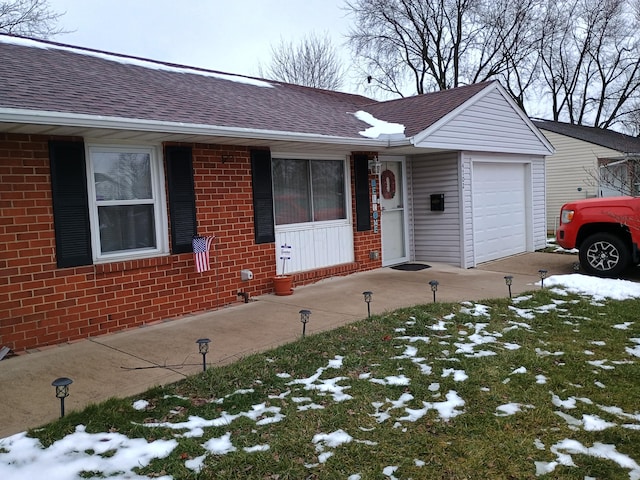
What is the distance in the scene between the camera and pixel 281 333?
19.1 feet

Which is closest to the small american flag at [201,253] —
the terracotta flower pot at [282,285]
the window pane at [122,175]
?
the window pane at [122,175]

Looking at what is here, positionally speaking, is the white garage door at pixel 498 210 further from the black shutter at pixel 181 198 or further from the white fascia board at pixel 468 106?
the black shutter at pixel 181 198

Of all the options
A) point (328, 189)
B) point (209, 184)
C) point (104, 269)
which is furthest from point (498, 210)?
point (104, 269)

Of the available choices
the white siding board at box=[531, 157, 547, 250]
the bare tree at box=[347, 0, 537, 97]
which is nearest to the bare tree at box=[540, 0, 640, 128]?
the bare tree at box=[347, 0, 537, 97]

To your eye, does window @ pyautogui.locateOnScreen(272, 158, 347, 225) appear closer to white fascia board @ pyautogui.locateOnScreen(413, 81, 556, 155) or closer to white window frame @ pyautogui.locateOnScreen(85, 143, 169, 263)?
white fascia board @ pyautogui.locateOnScreen(413, 81, 556, 155)

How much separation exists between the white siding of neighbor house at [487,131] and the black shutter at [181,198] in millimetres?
4018

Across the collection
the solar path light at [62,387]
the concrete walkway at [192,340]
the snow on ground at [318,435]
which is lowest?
the snow on ground at [318,435]

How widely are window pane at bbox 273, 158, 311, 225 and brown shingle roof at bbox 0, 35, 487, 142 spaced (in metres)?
0.74

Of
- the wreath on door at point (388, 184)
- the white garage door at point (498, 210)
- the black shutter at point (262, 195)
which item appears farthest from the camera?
the white garage door at point (498, 210)

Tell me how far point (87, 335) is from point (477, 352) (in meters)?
4.23

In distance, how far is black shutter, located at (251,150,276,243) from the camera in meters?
7.79

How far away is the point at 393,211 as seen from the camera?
10.6 m

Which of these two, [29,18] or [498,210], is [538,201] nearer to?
[498,210]

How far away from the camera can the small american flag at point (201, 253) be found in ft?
22.6
